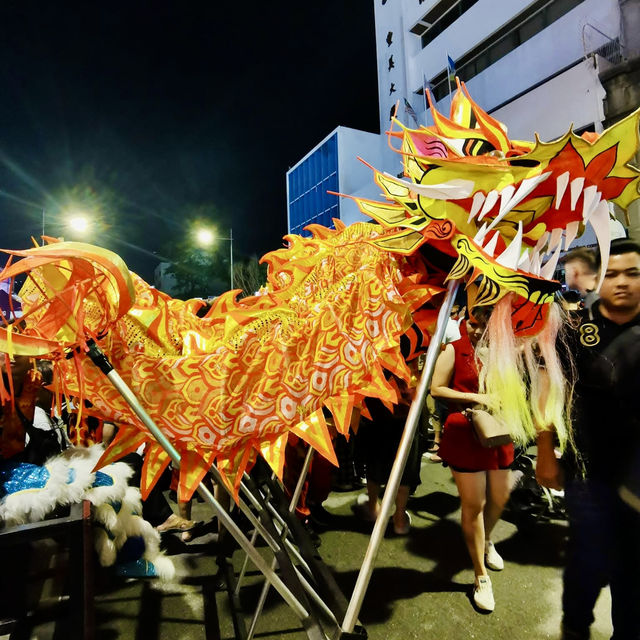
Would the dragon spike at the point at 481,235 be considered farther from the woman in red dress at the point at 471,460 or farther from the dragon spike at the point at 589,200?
the woman in red dress at the point at 471,460

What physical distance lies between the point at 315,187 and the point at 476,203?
24635 millimetres

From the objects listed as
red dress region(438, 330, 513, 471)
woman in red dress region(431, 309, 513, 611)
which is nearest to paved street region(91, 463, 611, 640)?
woman in red dress region(431, 309, 513, 611)

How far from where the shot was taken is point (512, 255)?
111cm

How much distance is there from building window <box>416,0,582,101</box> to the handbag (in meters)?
13.8

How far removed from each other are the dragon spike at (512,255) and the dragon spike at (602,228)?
10.5 inches

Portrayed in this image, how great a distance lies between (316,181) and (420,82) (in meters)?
8.47

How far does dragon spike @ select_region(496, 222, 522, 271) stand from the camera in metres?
1.10

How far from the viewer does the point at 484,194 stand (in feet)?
3.80

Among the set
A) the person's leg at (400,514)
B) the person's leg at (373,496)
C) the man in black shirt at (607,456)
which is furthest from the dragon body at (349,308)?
the person's leg at (373,496)

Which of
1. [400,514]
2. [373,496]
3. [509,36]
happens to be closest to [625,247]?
[400,514]

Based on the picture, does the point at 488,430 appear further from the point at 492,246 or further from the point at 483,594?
the point at 492,246

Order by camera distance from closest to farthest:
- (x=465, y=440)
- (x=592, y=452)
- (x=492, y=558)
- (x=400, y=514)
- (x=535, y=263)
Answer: (x=535, y=263), (x=592, y=452), (x=465, y=440), (x=492, y=558), (x=400, y=514)

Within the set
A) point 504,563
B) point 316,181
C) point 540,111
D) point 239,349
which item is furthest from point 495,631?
point 316,181

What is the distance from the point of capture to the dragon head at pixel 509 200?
109 centimetres
